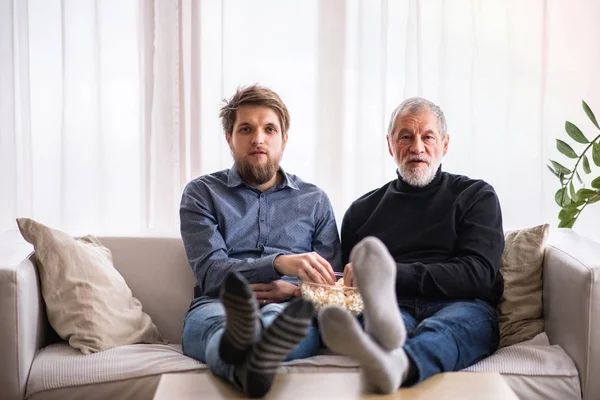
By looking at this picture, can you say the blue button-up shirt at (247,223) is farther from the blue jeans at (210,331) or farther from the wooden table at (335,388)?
the wooden table at (335,388)

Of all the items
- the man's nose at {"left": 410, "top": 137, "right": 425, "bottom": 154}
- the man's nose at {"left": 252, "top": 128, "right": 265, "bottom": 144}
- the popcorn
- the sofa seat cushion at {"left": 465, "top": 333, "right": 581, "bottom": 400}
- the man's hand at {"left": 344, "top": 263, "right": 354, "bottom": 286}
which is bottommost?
the sofa seat cushion at {"left": 465, "top": 333, "right": 581, "bottom": 400}

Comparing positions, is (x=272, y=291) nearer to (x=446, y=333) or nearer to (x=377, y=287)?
(x=446, y=333)

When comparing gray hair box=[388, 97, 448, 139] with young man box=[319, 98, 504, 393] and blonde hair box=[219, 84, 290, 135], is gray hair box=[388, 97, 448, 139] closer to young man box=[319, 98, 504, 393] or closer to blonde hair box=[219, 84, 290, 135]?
young man box=[319, 98, 504, 393]

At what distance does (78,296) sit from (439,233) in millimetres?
1180

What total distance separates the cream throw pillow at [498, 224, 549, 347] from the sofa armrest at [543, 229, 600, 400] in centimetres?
3

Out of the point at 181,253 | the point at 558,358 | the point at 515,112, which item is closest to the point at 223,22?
the point at 181,253

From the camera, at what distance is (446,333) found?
6.88 feet

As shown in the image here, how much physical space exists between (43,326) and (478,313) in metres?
1.36

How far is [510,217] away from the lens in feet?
10.8

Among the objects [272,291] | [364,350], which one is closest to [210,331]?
[272,291]

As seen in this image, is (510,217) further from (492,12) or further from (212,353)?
(212,353)

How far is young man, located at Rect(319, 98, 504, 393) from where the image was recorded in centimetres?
170

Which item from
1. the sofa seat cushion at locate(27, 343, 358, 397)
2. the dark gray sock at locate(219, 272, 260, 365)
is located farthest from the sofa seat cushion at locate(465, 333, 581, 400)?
the dark gray sock at locate(219, 272, 260, 365)

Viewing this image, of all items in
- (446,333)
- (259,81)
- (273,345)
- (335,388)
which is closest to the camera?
(273,345)
